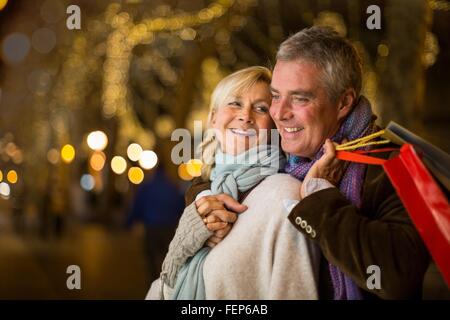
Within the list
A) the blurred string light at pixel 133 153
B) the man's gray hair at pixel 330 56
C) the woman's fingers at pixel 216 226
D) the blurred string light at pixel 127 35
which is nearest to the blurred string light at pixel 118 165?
the blurred string light at pixel 133 153

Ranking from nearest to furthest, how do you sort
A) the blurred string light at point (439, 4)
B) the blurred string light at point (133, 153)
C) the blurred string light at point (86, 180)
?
the blurred string light at point (439, 4) < the blurred string light at point (133, 153) < the blurred string light at point (86, 180)

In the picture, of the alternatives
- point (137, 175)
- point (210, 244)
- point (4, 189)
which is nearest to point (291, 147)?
point (210, 244)

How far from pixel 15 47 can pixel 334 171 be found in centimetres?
212

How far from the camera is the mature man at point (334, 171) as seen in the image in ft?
4.66

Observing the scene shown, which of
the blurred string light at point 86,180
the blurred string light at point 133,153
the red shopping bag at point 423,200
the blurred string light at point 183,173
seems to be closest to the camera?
the red shopping bag at point 423,200

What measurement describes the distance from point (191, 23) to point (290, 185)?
97cm

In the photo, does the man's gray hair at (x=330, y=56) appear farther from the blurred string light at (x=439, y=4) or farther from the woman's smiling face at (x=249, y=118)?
the blurred string light at (x=439, y=4)

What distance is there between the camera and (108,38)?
3.03 metres

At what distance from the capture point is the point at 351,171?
59.6 inches

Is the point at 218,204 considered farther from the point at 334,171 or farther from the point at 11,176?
the point at 11,176

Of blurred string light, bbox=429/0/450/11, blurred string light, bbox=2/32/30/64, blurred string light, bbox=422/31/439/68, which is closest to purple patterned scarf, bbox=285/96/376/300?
blurred string light, bbox=429/0/450/11

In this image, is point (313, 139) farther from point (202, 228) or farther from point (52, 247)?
point (52, 247)

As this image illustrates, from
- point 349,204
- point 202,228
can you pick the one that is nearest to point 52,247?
point 202,228

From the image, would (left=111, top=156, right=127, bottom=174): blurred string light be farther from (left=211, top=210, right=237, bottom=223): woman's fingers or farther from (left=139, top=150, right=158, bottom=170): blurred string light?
(left=211, top=210, right=237, bottom=223): woman's fingers
